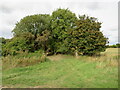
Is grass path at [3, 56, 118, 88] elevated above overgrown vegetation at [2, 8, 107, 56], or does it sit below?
below

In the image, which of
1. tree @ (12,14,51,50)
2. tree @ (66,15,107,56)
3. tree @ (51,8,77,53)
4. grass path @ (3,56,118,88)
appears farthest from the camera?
tree @ (51,8,77,53)

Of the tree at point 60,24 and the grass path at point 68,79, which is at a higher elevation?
the tree at point 60,24

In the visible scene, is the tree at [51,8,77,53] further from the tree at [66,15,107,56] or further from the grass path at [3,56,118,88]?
the grass path at [3,56,118,88]

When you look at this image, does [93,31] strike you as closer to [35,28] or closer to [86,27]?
[86,27]

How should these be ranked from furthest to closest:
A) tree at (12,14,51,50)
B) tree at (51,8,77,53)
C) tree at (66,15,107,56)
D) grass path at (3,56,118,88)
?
tree at (51,8,77,53)
tree at (12,14,51,50)
tree at (66,15,107,56)
grass path at (3,56,118,88)

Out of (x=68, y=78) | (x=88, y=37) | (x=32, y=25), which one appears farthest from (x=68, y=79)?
(x=32, y=25)

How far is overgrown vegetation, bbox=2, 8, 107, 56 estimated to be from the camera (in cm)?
1141

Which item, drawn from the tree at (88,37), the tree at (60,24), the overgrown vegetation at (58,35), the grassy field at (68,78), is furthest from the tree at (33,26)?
the grassy field at (68,78)

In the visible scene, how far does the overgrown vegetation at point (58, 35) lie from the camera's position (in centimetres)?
1141

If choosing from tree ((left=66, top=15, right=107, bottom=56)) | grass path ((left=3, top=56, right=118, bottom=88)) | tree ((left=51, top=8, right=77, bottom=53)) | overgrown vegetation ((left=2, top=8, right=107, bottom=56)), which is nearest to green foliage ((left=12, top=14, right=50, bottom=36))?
overgrown vegetation ((left=2, top=8, right=107, bottom=56))

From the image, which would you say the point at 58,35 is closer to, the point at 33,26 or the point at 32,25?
the point at 33,26

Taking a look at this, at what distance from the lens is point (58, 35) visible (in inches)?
608

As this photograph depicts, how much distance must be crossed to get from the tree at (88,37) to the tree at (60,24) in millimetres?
2796

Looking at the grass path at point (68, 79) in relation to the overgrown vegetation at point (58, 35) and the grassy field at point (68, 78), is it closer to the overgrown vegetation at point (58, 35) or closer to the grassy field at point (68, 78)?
the grassy field at point (68, 78)
